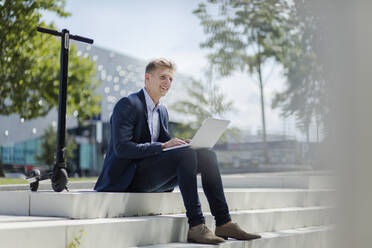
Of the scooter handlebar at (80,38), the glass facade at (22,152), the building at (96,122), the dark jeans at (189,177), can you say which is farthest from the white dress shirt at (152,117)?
the glass facade at (22,152)

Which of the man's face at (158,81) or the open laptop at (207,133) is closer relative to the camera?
the open laptop at (207,133)

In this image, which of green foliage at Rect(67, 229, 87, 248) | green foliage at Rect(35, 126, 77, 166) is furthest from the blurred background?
green foliage at Rect(35, 126, 77, 166)

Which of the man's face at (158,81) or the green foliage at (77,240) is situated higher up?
the man's face at (158,81)

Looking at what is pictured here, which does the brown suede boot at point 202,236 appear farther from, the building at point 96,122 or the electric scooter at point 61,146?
the building at point 96,122

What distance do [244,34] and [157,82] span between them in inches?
523

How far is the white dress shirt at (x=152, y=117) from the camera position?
13.2 ft

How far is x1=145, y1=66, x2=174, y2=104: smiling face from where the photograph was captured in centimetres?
405

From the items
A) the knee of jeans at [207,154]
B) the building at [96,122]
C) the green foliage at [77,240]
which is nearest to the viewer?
the green foliage at [77,240]

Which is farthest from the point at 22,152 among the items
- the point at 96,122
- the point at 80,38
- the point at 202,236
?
the point at 202,236

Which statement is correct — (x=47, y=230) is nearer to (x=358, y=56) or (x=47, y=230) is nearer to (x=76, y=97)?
(x=358, y=56)

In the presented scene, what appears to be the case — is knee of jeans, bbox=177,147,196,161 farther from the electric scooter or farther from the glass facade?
the glass facade

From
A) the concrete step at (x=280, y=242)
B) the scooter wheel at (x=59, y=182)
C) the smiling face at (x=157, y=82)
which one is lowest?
the concrete step at (x=280, y=242)

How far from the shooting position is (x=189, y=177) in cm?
356

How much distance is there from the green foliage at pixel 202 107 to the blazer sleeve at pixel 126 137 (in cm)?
1136
